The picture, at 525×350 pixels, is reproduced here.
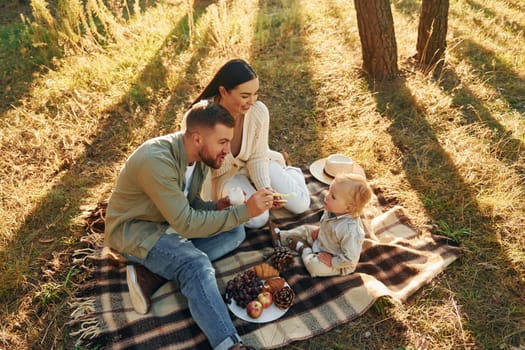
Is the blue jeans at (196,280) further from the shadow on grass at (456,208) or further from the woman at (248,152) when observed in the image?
the shadow on grass at (456,208)

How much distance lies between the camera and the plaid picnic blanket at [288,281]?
2633 millimetres

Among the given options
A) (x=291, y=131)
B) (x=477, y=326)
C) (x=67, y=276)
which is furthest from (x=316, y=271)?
(x=291, y=131)

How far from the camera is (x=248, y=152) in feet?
11.6

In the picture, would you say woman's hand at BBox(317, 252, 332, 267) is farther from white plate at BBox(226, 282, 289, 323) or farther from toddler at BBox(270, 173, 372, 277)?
white plate at BBox(226, 282, 289, 323)

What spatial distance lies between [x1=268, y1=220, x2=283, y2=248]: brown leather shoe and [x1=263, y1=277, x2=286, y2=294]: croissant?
1.54 ft

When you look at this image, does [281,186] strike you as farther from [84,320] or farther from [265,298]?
[84,320]

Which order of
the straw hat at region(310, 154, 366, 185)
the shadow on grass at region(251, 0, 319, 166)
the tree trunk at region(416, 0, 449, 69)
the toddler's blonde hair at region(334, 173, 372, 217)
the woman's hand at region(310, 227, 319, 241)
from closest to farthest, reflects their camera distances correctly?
the toddler's blonde hair at region(334, 173, 372, 217), the woman's hand at region(310, 227, 319, 241), the straw hat at region(310, 154, 366, 185), the shadow on grass at region(251, 0, 319, 166), the tree trunk at region(416, 0, 449, 69)

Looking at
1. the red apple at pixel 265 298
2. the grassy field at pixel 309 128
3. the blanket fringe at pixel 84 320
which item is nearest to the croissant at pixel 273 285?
the red apple at pixel 265 298

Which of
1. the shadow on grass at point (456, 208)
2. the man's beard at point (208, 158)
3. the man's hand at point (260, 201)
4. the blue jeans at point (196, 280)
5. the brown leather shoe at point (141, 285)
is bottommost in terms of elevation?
the shadow on grass at point (456, 208)

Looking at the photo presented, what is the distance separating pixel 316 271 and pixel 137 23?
5916 mm

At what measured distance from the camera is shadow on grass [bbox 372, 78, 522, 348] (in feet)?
9.21

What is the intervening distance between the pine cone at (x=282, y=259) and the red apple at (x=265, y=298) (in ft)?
0.95

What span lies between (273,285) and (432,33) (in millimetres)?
4451

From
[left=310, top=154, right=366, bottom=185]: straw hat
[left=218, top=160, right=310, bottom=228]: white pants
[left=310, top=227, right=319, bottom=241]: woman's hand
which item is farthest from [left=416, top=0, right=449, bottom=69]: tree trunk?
[left=310, top=227, right=319, bottom=241]: woman's hand
